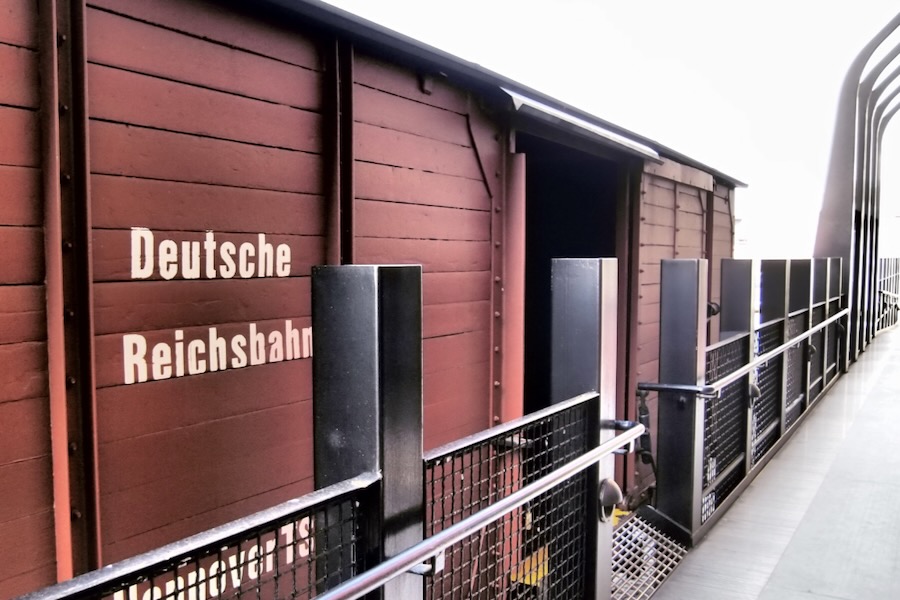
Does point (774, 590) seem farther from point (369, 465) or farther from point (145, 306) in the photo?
point (145, 306)

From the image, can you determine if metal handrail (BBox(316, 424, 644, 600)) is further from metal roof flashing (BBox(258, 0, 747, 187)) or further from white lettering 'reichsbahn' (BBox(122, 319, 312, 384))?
metal roof flashing (BBox(258, 0, 747, 187))

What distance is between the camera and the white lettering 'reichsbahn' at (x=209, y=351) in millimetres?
1945

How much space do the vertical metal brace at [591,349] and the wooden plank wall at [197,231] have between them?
2.88 feet

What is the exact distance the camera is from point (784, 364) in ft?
15.1

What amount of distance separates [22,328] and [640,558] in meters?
2.24

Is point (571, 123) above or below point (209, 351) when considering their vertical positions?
above

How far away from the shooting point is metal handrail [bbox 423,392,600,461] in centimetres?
145

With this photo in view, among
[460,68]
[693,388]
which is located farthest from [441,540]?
[460,68]

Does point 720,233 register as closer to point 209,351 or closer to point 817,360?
point 817,360

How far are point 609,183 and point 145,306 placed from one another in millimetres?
4051

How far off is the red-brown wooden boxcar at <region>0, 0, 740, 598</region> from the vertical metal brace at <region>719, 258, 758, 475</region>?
1.31m

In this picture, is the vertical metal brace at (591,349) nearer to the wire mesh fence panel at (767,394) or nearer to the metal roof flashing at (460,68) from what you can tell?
the metal roof flashing at (460,68)

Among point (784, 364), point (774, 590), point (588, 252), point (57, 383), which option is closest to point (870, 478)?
point (784, 364)

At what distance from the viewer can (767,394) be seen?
455cm
